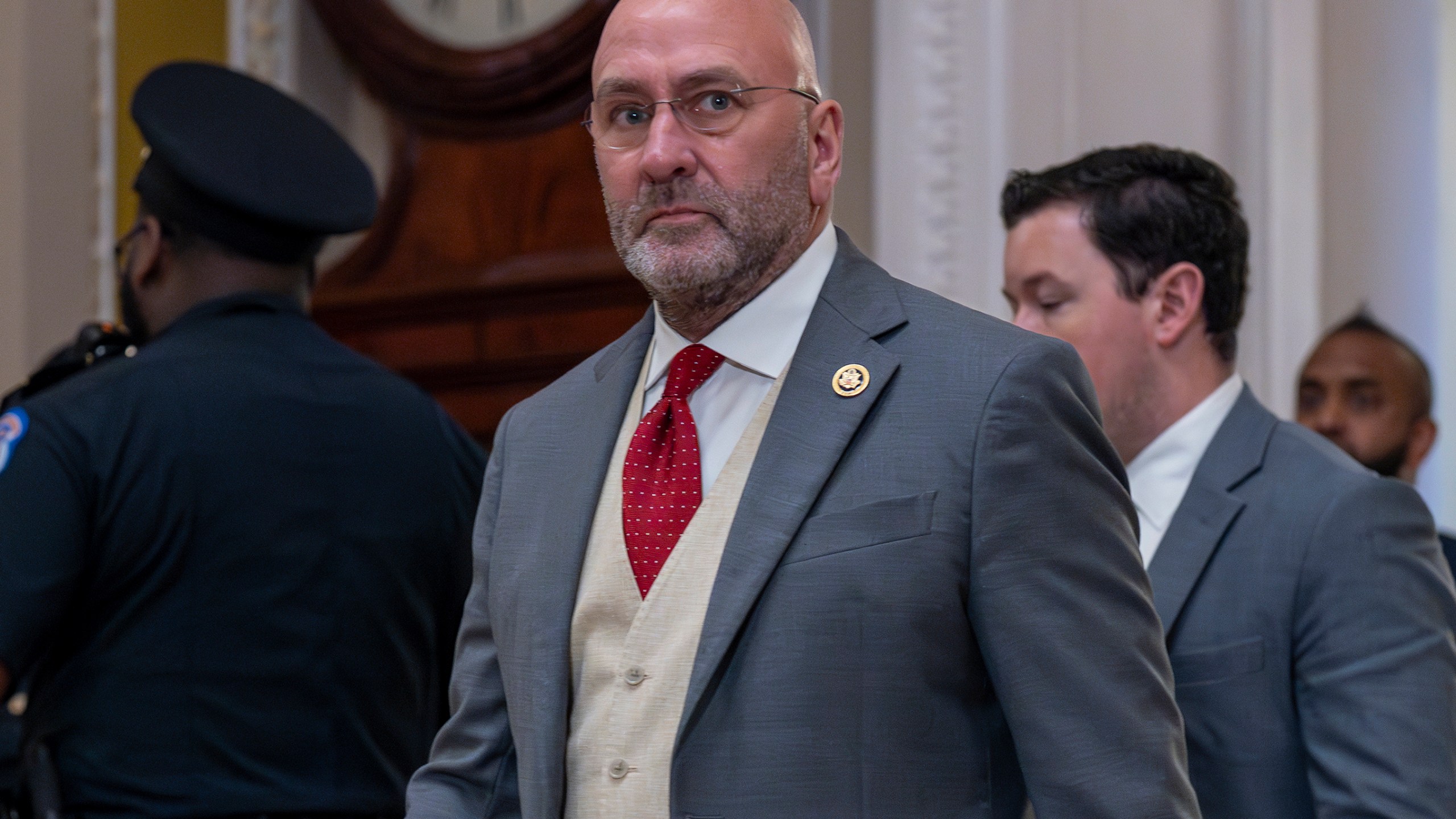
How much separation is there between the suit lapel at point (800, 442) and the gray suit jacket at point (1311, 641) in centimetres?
59

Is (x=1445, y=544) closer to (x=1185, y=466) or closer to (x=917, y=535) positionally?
(x=1185, y=466)

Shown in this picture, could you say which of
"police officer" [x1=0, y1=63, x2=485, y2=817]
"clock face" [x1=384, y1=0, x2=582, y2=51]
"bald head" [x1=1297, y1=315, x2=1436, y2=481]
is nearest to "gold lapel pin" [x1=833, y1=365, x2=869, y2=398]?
"police officer" [x1=0, y1=63, x2=485, y2=817]

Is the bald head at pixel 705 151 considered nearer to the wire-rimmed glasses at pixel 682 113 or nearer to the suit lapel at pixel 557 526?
the wire-rimmed glasses at pixel 682 113

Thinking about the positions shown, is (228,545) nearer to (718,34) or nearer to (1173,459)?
(718,34)

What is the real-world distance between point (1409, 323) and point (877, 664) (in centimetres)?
256

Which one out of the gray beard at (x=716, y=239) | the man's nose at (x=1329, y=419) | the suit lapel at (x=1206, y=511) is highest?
the gray beard at (x=716, y=239)

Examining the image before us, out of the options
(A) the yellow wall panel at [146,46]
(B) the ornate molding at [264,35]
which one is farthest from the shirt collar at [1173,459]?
(A) the yellow wall panel at [146,46]

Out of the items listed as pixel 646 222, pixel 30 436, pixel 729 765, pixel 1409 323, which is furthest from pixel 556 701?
pixel 1409 323

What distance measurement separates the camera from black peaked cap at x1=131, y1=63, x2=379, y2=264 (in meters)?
2.62

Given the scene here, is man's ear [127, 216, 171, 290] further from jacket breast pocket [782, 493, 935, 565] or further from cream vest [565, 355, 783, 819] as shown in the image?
jacket breast pocket [782, 493, 935, 565]

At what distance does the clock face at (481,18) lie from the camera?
3.91 metres

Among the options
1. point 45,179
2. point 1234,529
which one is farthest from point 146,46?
point 1234,529

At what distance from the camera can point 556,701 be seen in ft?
5.22

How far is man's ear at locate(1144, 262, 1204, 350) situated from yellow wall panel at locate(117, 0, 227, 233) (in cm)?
285
